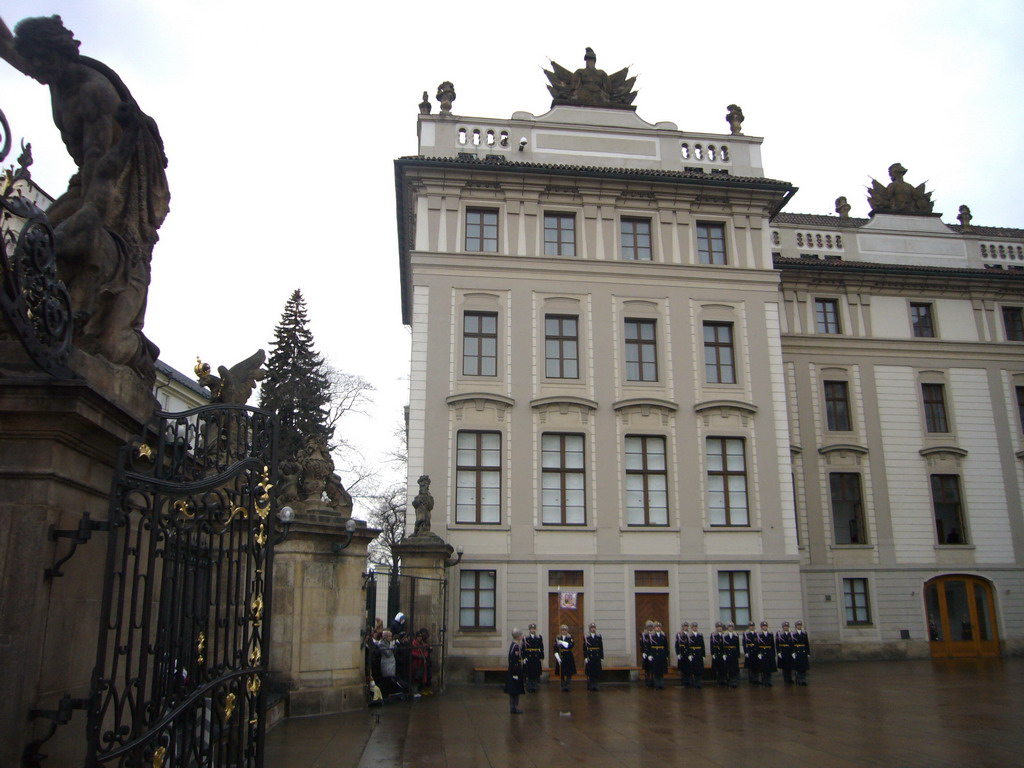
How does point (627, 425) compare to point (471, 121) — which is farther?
point (471, 121)

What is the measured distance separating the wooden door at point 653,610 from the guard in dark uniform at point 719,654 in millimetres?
2291

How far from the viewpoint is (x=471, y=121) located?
28.2 metres

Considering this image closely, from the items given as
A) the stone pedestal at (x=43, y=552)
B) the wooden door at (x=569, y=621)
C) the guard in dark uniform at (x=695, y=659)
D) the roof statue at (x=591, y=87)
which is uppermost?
the roof statue at (x=591, y=87)

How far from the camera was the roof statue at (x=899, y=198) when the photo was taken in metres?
34.9

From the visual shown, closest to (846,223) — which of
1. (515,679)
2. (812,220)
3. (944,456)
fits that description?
(812,220)

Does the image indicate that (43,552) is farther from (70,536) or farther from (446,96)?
(446,96)

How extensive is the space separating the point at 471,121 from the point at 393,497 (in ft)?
97.9

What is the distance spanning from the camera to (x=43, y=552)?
4316 millimetres

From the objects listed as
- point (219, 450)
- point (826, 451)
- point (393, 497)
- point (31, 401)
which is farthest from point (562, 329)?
point (393, 497)

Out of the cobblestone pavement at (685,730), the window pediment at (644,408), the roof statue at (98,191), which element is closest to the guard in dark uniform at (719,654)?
the cobblestone pavement at (685,730)

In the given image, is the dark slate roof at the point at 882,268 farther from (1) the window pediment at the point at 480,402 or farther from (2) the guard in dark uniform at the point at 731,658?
(2) the guard in dark uniform at the point at 731,658

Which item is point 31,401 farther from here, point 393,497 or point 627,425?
point 393,497

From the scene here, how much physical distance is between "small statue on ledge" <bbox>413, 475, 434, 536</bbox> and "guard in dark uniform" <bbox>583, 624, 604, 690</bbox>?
516 cm

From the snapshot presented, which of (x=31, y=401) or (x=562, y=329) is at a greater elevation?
(x=562, y=329)
